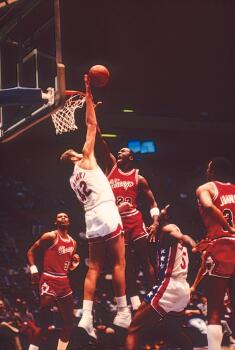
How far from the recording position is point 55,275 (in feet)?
28.9

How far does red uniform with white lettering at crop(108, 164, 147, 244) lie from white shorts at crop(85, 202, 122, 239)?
783 mm

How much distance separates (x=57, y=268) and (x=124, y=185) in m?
1.60

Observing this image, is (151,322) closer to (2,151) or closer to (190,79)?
(190,79)

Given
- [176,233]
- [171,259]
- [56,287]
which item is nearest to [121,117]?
[56,287]

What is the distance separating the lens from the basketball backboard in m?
6.98

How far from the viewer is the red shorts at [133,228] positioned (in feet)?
27.0

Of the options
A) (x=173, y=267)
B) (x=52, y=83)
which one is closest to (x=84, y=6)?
(x=52, y=83)

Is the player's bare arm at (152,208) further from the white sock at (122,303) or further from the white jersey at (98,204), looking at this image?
the white sock at (122,303)

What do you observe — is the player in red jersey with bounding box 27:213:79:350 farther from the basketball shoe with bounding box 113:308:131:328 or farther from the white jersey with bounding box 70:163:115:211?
the white jersey with bounding box 70:163:115:211

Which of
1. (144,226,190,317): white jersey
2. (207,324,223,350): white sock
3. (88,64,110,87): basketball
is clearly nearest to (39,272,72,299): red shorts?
(144,226,190,317): white jersey

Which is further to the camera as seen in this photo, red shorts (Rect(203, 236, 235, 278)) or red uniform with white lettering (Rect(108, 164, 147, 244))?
red uniform with white lettering (Rect(108, 164, 147, 244))

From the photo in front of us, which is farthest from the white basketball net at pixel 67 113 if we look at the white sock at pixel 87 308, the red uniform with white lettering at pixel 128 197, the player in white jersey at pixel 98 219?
the white sock at pixel 87 308

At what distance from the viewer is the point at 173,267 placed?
7156 mm

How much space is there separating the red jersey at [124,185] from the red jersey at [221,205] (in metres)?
2.11
